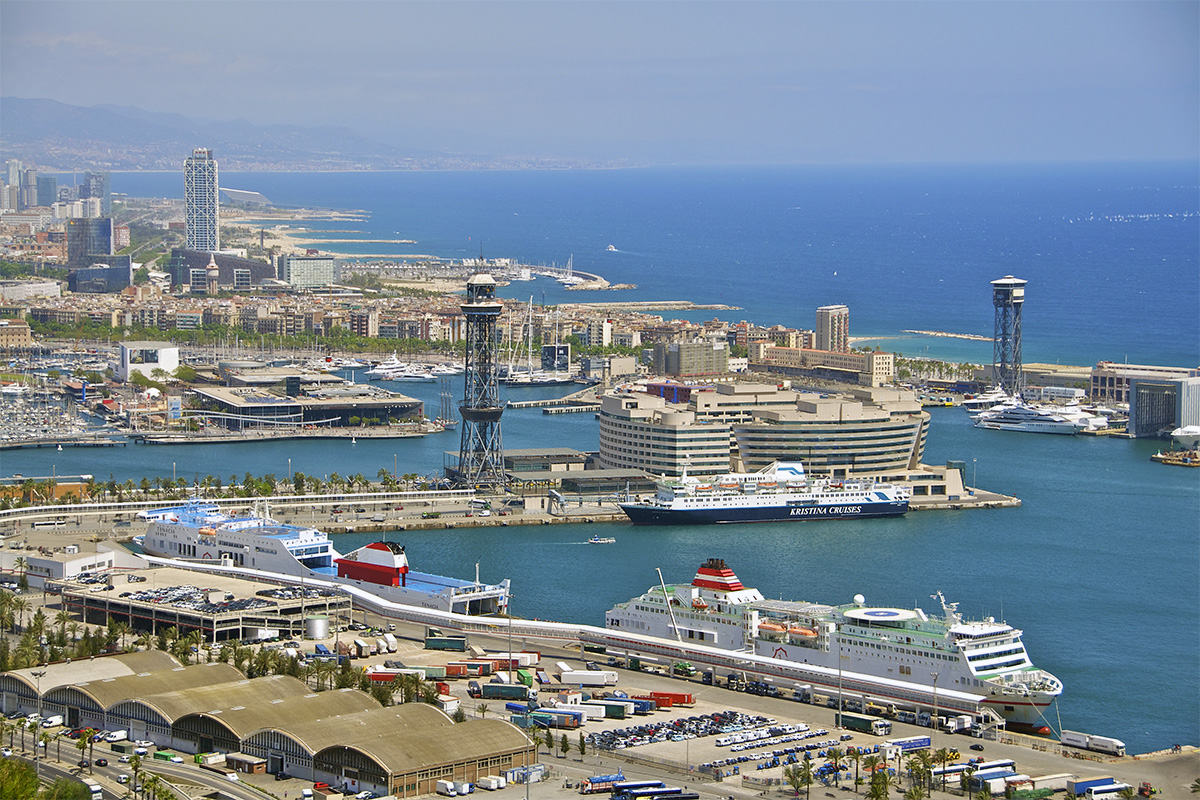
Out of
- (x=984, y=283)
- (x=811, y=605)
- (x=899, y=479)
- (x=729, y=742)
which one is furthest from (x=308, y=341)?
(x=729, y=742)

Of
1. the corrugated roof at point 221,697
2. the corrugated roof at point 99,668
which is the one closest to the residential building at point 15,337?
the corrugated roof at point 99,668

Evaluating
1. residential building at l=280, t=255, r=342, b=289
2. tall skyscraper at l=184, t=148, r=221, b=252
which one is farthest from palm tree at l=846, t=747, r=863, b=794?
tall skyscraper at l=184, t=148, r=221, b=252

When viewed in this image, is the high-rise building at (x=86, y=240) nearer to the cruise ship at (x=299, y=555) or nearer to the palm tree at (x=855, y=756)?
the cruise ship at (x=299, y=555)

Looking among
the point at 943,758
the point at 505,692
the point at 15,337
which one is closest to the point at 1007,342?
the point at 15,337

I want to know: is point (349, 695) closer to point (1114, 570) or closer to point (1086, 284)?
point (1114, 570)

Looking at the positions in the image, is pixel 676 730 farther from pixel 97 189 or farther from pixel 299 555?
pixel 97 189

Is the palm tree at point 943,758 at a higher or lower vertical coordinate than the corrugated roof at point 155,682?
lower

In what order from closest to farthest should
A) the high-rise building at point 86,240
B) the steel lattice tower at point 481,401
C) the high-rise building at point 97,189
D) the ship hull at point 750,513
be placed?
the ship hull at point 750,513, the steel lattice tower at point 481,401, the high-rise building at point 86,240, the high-rise building at point 97,189
